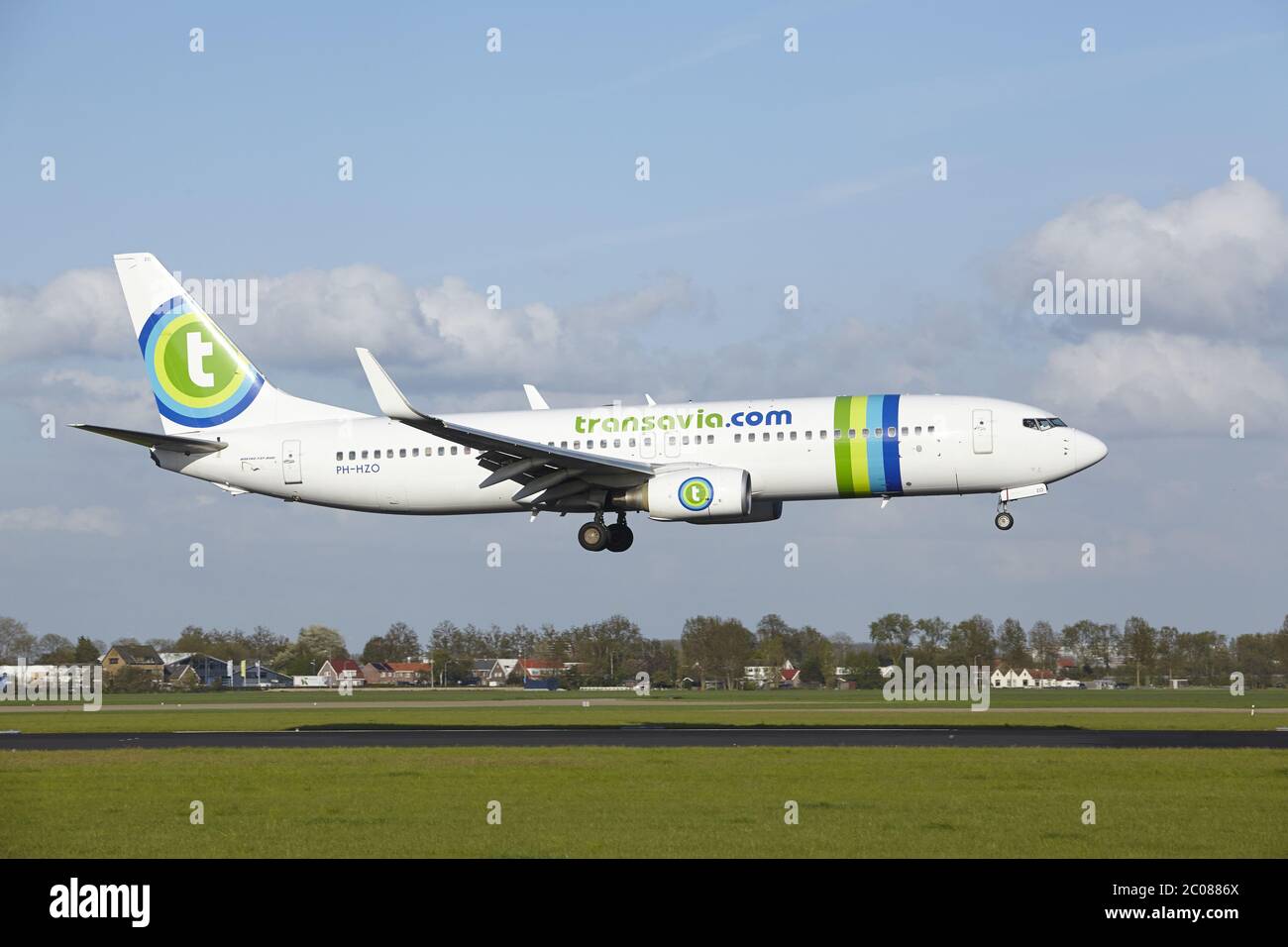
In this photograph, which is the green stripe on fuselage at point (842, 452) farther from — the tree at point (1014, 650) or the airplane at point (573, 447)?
the tree at point (1014, 650)

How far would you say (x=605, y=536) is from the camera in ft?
161

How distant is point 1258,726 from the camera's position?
1719 inches

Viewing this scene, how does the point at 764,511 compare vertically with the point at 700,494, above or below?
below

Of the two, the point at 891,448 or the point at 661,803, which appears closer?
the point at 661,803

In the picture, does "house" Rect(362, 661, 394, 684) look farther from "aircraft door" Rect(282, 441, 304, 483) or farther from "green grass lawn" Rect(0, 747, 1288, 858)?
"green grass lawn" Rect(0, 747, 1288, 858)

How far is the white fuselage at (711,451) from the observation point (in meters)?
44.5

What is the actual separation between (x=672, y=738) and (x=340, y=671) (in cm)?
6721

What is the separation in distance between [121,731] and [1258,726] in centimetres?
3428

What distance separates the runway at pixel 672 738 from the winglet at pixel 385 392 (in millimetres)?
9094

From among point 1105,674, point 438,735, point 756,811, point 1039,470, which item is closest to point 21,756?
point 438,735

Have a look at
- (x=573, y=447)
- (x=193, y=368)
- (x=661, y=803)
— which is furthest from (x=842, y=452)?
(x=193, y=368)

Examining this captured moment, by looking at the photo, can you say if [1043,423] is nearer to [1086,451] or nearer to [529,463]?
[1086,451]
